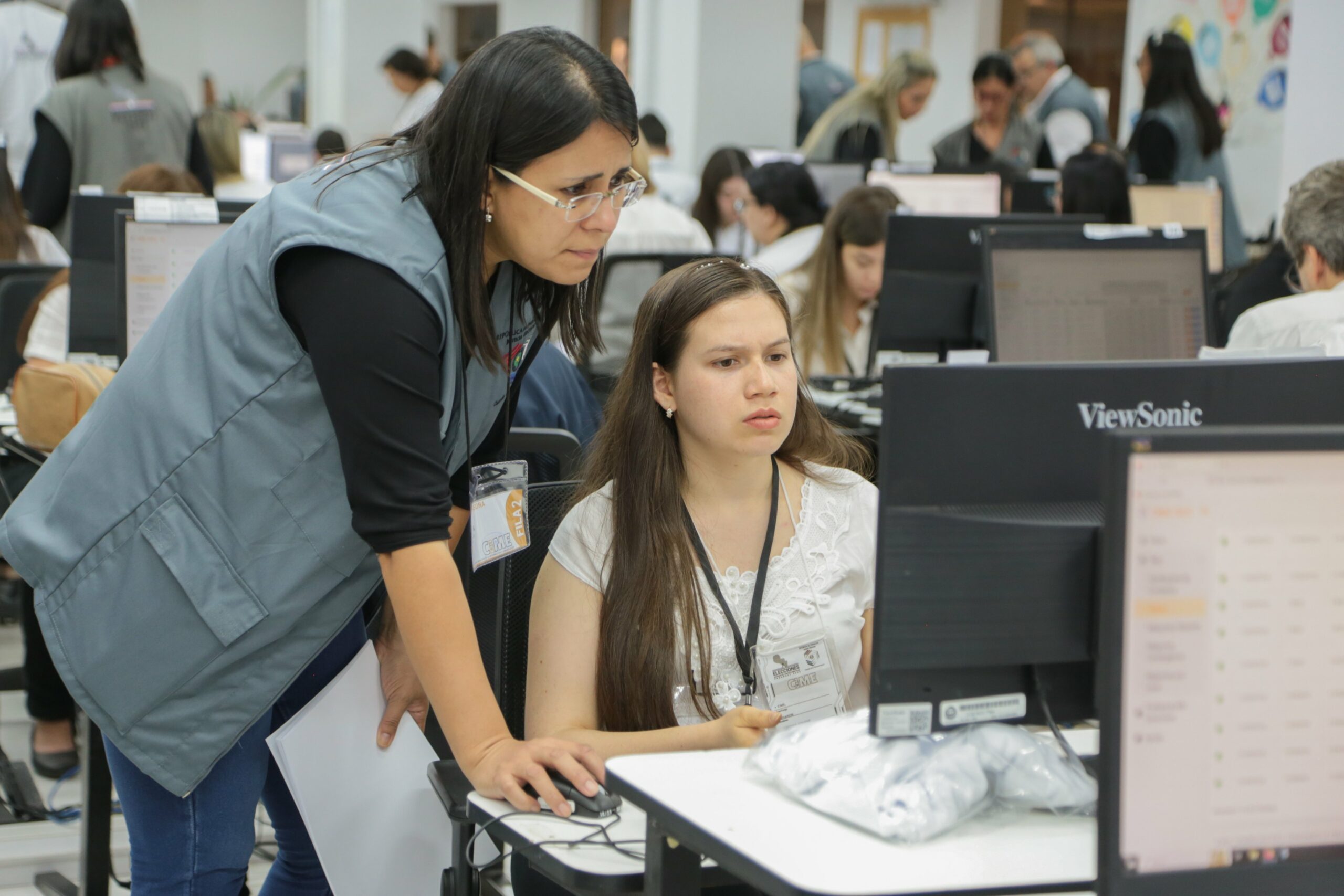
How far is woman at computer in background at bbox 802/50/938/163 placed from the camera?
646cm

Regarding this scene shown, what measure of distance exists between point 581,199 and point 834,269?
99.0 inches

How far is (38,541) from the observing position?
1.46 metres

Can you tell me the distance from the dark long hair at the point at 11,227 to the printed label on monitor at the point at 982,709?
334 centimetres

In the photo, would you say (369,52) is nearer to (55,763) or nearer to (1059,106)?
(1059,106)

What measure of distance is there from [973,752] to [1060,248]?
1.91 meters

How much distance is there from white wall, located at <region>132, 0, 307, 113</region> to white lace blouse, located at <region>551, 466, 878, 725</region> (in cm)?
1495

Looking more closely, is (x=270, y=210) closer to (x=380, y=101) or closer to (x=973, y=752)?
(x=973, y=752)

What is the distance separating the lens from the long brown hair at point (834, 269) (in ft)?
12.4

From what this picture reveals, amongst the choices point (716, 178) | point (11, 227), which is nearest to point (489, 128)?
point (11, 227)

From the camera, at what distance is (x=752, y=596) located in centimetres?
170

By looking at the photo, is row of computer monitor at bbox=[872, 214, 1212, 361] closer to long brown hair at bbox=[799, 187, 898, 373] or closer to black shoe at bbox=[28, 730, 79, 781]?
long brown hair at bbox=[799, 187, 898, 373]

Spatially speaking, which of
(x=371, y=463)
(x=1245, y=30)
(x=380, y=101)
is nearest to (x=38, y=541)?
(x=371, y=463)

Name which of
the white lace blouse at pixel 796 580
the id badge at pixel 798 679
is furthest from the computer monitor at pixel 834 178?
the id badge at pixel 798 679

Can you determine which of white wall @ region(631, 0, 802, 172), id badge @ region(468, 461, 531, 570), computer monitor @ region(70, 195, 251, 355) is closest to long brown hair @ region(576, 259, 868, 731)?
id badge @ region(468, 461, 531, 570)
